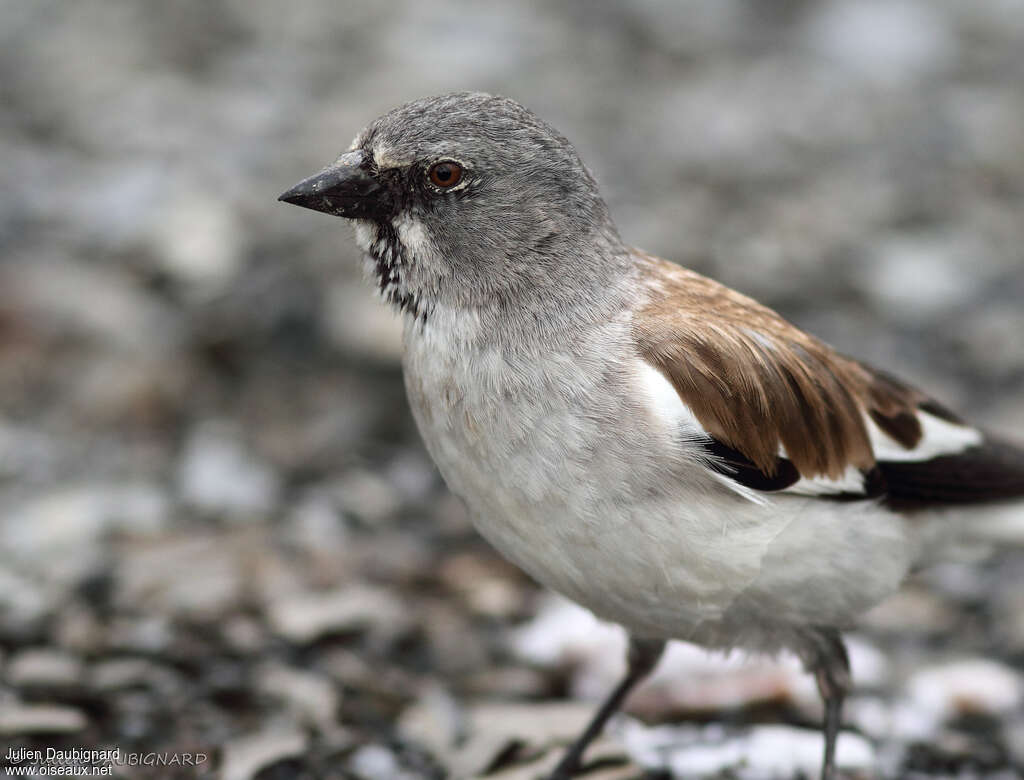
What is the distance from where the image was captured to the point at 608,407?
3.51 meters

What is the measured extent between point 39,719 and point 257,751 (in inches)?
26.3

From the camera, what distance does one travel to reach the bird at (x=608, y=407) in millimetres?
3502

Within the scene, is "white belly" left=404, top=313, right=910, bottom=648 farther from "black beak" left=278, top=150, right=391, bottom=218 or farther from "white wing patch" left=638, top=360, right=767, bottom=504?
"black beak" left=278, top=150, right=391, bottom=218

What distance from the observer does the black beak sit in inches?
146

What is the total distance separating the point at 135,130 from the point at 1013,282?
5.62 meters

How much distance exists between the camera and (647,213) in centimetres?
793

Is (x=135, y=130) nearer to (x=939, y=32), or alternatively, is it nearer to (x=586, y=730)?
(x=586, y=730)

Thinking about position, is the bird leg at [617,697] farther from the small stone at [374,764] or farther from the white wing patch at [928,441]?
the white wing patch at [928,441]

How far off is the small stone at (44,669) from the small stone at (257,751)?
596 millimetres

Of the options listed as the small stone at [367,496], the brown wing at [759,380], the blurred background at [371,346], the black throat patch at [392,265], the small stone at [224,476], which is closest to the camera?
the brown wing at [759,380]

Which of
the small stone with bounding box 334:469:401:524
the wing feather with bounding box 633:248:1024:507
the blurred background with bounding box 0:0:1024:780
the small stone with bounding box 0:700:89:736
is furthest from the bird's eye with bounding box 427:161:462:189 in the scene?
the small stone with bounding box 334:469:401:524

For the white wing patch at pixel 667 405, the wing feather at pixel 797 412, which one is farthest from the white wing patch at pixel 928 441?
the white wing patch at pixel 667 405

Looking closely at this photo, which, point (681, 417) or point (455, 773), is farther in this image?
point (455, 773)

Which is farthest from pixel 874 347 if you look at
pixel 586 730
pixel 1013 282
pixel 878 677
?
pixel 586 730
